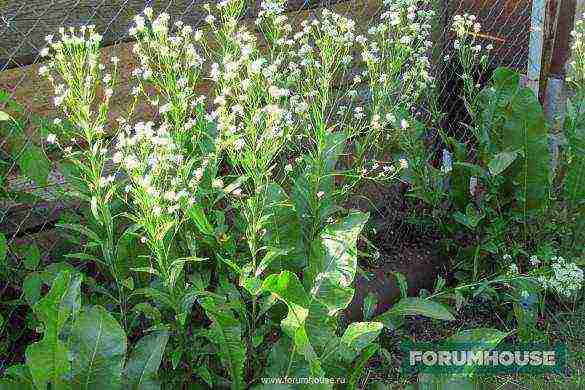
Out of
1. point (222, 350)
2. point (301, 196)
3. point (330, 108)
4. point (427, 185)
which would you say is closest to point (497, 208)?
point (427, 185)

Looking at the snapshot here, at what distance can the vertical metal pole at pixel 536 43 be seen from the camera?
170 inches

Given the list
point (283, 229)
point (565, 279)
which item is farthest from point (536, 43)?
point (283, 229)

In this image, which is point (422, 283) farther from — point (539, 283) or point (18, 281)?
point (18, 281)

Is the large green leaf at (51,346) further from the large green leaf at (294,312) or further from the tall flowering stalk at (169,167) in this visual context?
the large green leaf at (294,312)

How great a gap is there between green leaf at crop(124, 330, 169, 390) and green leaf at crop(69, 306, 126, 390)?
11 cm

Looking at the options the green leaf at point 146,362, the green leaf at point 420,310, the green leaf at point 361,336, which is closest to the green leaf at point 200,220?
the green leaf at point 146,362

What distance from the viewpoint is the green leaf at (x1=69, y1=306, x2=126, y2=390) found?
7.72 ft

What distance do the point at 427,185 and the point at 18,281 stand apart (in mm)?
1936

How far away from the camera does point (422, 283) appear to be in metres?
4.01

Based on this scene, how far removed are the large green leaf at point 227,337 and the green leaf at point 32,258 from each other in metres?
0.62

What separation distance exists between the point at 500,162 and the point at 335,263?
3.69ft

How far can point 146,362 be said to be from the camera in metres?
2.46

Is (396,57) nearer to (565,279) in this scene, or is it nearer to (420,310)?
(420,310)

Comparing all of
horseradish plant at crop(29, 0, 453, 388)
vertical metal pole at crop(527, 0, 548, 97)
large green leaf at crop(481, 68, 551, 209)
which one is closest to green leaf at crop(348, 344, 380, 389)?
horseradish plant at crop(29, 0, 453, 388)
